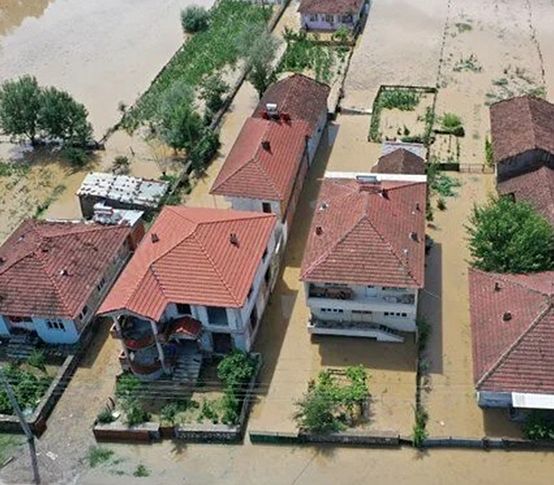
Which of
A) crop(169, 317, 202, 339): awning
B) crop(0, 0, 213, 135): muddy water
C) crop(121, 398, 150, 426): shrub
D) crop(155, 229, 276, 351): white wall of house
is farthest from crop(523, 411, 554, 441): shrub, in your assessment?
crop(0, 0, 213, 135): muddy water

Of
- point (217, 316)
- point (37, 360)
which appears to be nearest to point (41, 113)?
point (37, 360)

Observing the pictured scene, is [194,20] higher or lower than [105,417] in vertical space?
higher

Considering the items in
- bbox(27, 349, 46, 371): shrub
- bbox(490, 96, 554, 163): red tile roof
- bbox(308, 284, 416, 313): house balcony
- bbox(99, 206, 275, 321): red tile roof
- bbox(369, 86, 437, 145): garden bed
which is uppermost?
bbox(99, 206, 275, 321): red tile roof

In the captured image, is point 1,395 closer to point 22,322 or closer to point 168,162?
point 22,322

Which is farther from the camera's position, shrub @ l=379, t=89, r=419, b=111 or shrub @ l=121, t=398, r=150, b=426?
shrub @ l=379, t=89, r=419, b=111

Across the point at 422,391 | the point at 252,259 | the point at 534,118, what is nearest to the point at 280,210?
the point at 252,259

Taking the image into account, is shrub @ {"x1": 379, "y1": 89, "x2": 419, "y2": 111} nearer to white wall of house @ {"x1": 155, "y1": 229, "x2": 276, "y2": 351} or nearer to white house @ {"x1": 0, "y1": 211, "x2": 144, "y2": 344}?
white wall of house @ {"x1": 155, "y1": 229, "x2": 276, "y2": 351}

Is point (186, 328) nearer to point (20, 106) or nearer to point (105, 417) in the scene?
point (105, 417)
